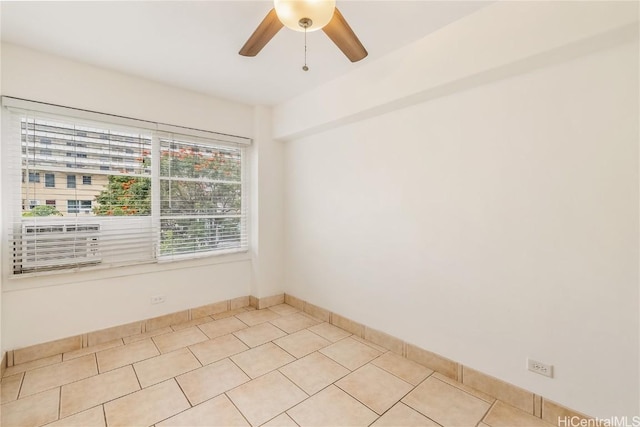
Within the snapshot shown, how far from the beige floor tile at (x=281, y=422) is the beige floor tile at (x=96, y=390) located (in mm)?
1008

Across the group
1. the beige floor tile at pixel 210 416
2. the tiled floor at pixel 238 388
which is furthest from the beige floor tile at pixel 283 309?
the beige floor tile at pixel 210 416

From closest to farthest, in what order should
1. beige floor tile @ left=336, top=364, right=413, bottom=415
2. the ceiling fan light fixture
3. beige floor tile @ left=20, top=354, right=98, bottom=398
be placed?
the ceiling fan light fixture < beige floor tile @ left=336, top=364, right=413, bottom=415 < beige floor tile @ left=20, top=354, right=98, bottom=398

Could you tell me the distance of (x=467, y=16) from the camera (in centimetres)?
193

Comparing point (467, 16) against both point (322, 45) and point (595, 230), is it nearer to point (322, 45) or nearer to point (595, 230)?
point (322, 45)

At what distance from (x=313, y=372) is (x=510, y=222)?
69.7 inches

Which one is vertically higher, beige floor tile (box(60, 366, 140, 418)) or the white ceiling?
the white ceiling

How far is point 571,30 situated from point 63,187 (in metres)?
3.71

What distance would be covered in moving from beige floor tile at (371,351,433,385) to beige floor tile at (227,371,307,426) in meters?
0.73

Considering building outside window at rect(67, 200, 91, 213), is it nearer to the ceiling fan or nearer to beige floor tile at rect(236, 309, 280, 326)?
beige floor tile at rect(236, 309, 280, 326)

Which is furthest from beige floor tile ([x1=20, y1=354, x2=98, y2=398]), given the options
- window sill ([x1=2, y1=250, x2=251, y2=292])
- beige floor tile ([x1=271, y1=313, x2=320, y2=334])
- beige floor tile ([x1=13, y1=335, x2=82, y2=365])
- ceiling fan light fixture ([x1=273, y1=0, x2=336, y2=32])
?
ceiling fan light fixture ([x1=273, y1=0, x2=336, y2=32])

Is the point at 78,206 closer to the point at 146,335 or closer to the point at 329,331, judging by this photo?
the point at 146,335

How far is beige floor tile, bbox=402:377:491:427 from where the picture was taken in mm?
1758

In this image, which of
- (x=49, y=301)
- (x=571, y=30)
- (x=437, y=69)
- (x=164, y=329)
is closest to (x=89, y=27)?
(x=49, y=301)

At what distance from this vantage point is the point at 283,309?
11.8ft
